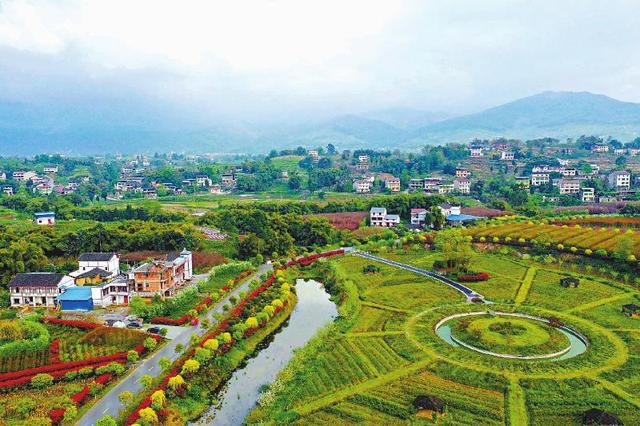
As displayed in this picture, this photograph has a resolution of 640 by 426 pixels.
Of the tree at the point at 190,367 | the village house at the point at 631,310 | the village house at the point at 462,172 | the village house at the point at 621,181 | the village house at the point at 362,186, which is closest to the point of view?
the tree at the point at 190,367

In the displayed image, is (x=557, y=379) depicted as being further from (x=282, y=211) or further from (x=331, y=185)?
(x=331, y=185)

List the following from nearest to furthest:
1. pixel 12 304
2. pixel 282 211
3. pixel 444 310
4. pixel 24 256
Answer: pixel 444 310 → pixel 12 304 → pixel 24 256 → pixel 282 211

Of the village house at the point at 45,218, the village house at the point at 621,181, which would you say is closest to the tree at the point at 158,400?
the village house at the point at 45,218

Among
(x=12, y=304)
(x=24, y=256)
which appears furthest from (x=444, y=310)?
(x=24, y=256)

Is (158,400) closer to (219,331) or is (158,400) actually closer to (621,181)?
(219,331)

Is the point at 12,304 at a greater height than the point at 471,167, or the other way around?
the point at 471,167

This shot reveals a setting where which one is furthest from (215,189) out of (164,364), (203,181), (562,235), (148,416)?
(148,416)

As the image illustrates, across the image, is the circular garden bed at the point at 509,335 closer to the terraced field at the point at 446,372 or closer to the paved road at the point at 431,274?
the terraced field at the point at 446,372

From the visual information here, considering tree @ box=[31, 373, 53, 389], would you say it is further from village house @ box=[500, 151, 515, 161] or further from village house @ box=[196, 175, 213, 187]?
village house @ box=[500, 151, 515, 161]
